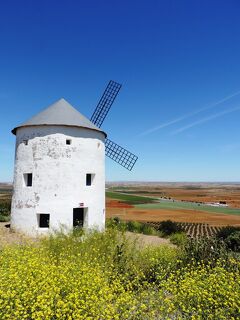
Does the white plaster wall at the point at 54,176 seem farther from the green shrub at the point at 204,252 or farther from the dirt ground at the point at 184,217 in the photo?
the dirt ground at the point at 184,217

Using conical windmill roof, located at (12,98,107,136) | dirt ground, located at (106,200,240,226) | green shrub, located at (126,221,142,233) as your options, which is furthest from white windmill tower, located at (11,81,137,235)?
dirt ground, located at (106,200,240,226)

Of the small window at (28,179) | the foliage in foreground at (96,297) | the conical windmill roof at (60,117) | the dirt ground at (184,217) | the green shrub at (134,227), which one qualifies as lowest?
the dirt ground at (184,217)

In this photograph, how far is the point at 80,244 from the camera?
41.1ft

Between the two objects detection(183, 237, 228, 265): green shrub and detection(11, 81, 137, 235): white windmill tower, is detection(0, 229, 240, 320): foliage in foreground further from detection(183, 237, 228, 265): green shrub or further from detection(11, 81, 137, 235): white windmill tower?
detection(11, 81, 137, 235): white windmill tower

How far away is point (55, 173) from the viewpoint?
61.5 ft

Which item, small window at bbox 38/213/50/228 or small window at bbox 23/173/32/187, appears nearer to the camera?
small window at bbox 23/173/32/187

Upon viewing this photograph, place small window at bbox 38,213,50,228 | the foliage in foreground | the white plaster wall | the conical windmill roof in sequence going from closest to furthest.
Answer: the foliage in foreground, the white plaster wall, the conical windmill roof, small window at bbox 38,213,50,228

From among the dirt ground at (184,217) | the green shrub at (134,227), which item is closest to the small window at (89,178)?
the green shrub at (134,227)

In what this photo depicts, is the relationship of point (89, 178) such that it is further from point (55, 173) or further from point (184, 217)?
point (184, 217)

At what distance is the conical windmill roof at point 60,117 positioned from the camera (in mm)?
19492

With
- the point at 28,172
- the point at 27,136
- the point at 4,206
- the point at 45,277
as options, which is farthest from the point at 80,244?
the point at 4,206

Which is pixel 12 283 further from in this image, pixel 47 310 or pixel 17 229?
pixel 17 229

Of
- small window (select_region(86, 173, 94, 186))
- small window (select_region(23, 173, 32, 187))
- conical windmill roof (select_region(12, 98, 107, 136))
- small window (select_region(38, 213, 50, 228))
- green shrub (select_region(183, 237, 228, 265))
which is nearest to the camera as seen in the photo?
green shrub (select_region(183, 237, 228, 265))

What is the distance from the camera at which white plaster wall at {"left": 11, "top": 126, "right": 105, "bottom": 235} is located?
61.2 ft
